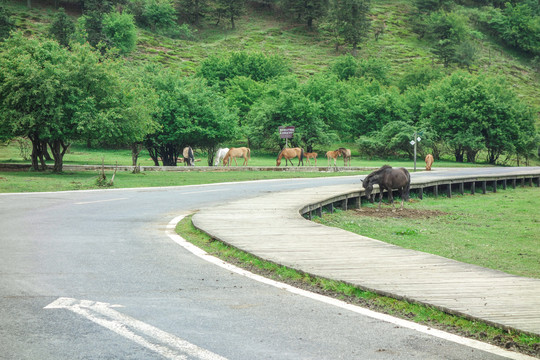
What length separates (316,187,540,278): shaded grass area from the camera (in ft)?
38.0

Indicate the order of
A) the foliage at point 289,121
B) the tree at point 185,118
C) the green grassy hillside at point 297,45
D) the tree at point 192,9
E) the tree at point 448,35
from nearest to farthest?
1. the tree at point 185,118
2. the foliage at point 289,121
3. the green grassy hillside at point 297,45
4. the tree at point 448,35
5. the tree at point 192,9

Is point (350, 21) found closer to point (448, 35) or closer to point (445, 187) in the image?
point (448, 35)

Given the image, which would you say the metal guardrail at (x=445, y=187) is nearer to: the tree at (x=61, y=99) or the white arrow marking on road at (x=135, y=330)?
the white arrow marking on road at (x=135, y=330)

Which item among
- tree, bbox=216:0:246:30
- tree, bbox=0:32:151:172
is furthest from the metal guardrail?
tree, bbox=216:0:246:30

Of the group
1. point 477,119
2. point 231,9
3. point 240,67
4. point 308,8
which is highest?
point 308,8

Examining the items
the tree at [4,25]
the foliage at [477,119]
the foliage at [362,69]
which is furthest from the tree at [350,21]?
the tree at [4,25]

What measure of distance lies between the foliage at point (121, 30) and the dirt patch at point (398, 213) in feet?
308

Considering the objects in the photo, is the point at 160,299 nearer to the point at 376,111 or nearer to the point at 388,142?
the point at 388,142

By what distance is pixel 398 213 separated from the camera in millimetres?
20078

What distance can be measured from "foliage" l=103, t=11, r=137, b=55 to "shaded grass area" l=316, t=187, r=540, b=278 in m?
94.0

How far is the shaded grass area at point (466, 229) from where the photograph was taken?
38.0 feet

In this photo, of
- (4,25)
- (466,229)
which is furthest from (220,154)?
(4,25)

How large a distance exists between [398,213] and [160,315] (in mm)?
15726

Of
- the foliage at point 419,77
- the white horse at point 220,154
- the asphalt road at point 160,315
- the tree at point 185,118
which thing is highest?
the foliage at point 419,77
